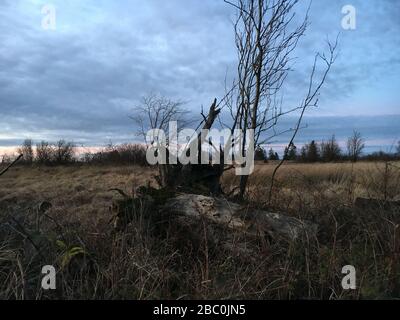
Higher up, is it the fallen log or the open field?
the fallen log

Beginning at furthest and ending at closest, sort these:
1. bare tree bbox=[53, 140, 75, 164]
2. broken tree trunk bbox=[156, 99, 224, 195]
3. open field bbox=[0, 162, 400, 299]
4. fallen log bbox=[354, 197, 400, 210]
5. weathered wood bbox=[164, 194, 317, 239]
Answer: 1. bare tree bbox=[53, 140, 75, 164]
2. broken tree trunk bbox=[156, 99, 224, 195]
3. fallen log bbox=[354, 197, 400, 210]
4. weathered wood bbox=[164, 194, 317, 239]
5. open field bbox=[0, 162, 400, 299]

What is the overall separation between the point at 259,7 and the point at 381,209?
411cm

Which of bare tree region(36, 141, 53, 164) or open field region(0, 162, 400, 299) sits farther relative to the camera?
bare tree region(36, 141, 53, 164)

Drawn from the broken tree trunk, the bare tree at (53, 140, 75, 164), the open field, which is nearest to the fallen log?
the open field

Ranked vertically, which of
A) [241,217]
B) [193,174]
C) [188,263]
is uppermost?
[193,174]

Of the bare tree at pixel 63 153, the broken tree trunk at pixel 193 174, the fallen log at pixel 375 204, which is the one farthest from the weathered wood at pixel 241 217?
the bare tree at pixel 63 153

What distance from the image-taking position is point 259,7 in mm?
8031

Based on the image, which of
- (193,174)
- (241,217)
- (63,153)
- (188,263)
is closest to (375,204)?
(241,217)

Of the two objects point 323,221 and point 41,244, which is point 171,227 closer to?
point 41,244

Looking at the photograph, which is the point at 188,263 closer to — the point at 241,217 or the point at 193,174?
the point at 241,217

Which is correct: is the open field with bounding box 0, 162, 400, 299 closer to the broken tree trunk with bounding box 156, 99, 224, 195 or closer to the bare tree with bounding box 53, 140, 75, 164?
the broken tree trunk with bounding box 156, 99, 224, 195

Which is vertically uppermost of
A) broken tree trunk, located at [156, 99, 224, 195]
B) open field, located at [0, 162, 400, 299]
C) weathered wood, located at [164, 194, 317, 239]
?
broken tree trunk, located at [156, 99, 224, 195]

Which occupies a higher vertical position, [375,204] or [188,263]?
[375,204]
